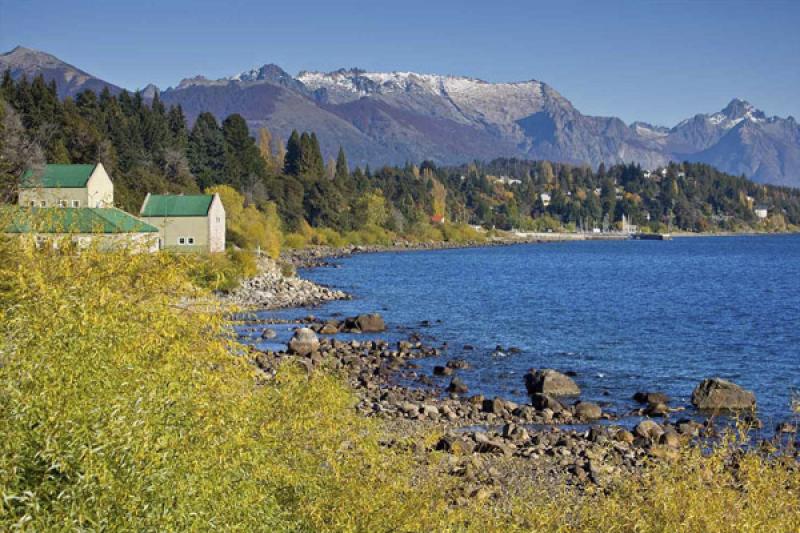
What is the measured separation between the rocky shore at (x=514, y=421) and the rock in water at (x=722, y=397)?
0.04 metres

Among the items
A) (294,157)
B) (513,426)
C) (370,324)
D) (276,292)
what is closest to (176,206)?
(276,292)

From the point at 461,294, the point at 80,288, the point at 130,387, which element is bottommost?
the point at 461,294

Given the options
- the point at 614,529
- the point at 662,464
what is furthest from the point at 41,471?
the point at 662,464

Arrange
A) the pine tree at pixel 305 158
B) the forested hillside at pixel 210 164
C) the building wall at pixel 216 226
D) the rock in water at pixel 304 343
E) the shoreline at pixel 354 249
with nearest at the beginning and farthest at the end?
1. the rock in water at pixel 304 343
2. the building wall at pixel 216 226
3. the forested hillside at pixel 210 164
4. the shoreline at pixel 354 249
5. the pine tree at pixel 305 158

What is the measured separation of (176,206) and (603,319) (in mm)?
31831

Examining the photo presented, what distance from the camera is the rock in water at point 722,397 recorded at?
1195 inches

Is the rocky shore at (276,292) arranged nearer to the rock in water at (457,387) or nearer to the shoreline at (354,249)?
the shoreline at (354,249)

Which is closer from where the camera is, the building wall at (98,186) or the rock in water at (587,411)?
the rock in water at (587,411)

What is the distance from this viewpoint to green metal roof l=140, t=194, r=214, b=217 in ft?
211

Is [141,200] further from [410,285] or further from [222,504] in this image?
[222,504]

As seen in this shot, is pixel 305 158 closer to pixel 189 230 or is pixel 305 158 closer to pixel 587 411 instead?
pixel 189 230

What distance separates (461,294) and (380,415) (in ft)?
153

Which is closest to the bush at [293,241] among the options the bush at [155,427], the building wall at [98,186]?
the building wall at [98,186]

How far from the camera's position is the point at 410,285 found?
79.6 meters
